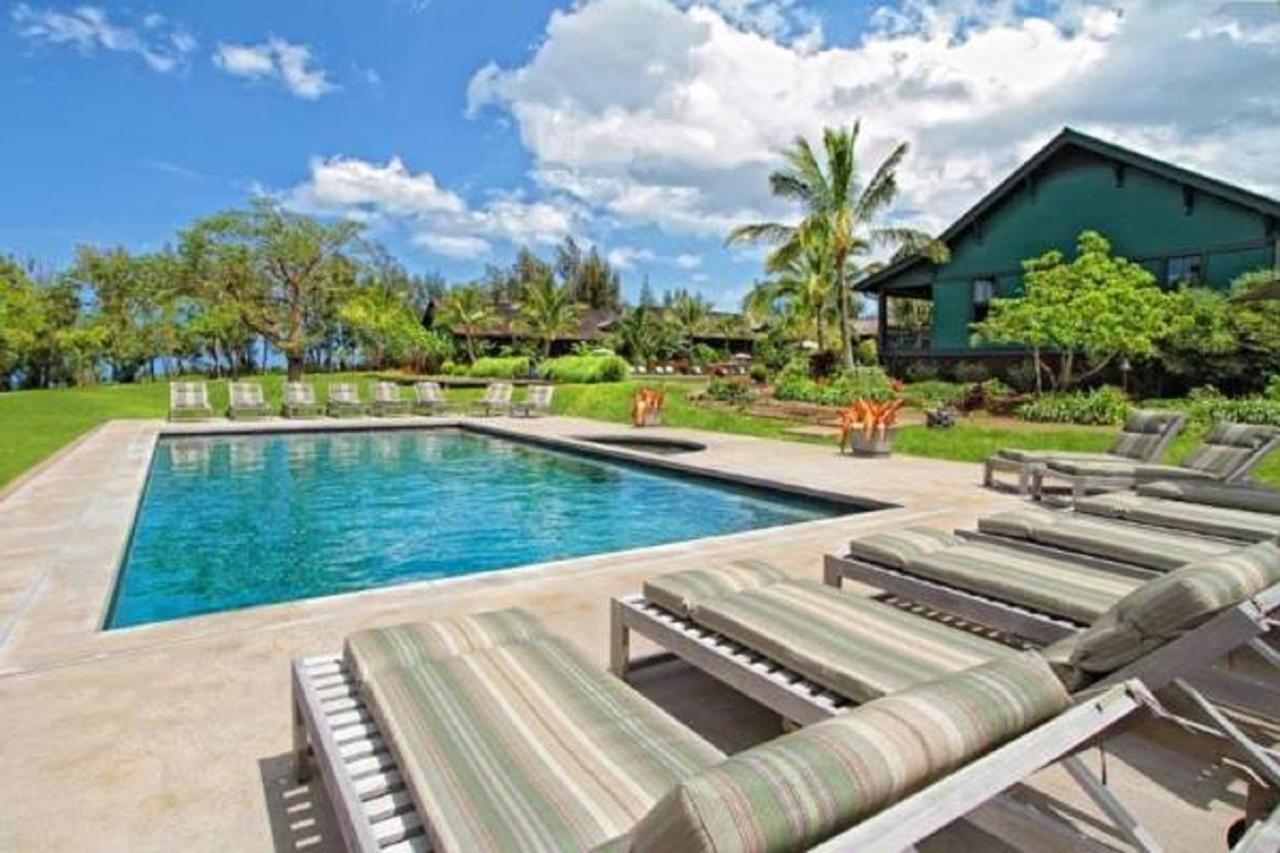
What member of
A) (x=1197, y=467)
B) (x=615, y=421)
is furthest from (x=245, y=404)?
(x=1197, y=467)

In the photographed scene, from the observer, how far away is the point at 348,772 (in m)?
2.20

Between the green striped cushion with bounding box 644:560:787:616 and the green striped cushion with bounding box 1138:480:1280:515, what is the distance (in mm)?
4529

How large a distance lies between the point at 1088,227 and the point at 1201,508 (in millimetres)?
17769

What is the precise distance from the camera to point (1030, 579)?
12.6 feet

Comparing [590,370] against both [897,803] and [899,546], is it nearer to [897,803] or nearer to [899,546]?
[899,546]

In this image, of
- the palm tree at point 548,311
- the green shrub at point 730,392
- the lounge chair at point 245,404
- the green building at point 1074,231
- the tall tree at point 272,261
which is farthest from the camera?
the palm tree at point 548,311

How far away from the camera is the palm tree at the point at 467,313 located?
Answer: 46188 mm

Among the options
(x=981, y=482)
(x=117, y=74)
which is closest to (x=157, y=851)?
(x=981, y=482)

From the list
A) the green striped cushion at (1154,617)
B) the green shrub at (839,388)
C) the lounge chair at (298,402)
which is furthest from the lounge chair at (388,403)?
the green striped cushion at (1154,617)

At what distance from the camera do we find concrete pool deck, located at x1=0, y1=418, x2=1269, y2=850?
104 inches

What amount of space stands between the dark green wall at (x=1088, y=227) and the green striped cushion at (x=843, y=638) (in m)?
19.3

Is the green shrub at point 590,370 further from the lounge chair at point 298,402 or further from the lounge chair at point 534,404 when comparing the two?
A: the lounge chair at point 298,402

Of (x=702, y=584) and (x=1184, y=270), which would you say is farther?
(x=1184, y=270)

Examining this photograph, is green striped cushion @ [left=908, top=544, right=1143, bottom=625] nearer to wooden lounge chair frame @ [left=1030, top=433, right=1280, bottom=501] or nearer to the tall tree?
wooden lounge chair frame @ [left=1030, top=433, right=1280, bottom=501]
